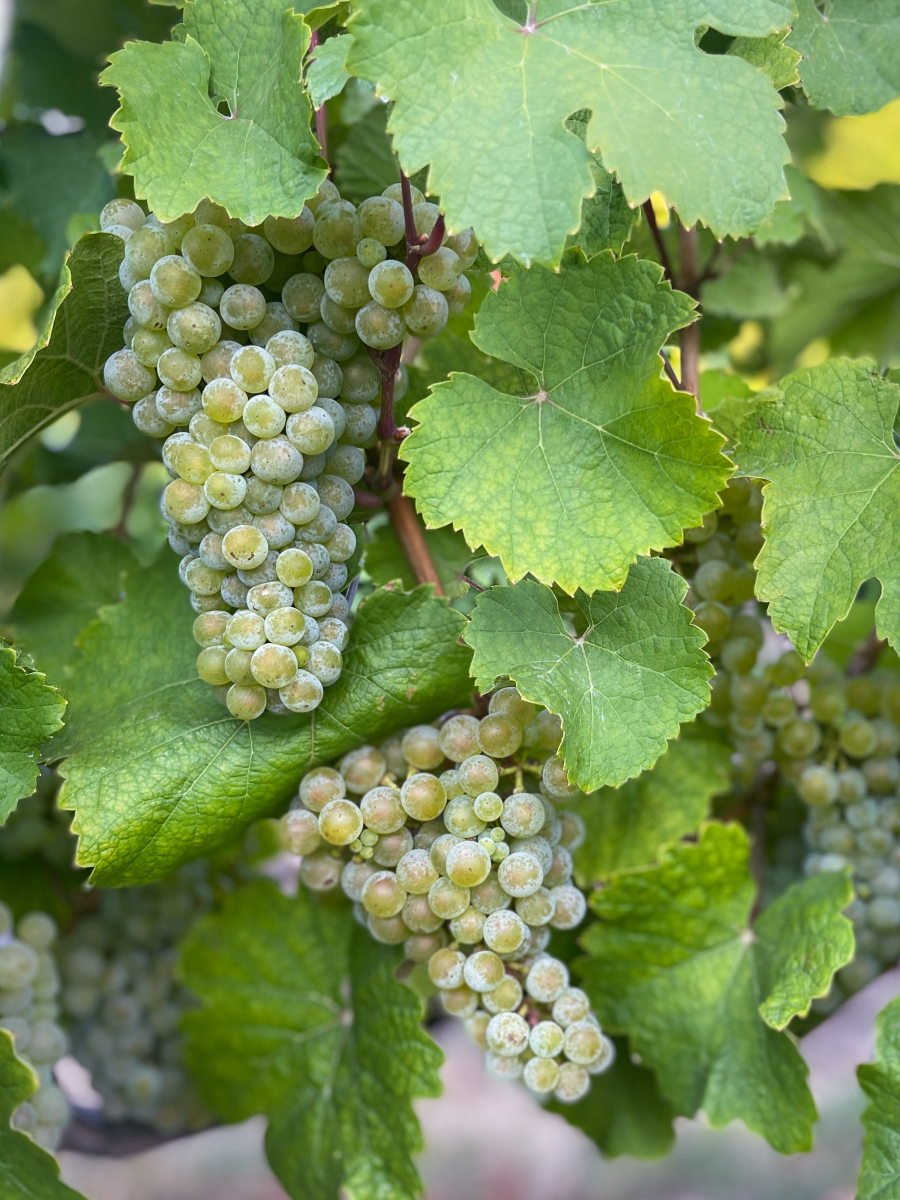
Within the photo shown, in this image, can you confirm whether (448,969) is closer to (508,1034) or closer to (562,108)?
(508,1034)

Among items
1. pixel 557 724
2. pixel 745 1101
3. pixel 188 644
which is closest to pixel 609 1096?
pixel 745 1101

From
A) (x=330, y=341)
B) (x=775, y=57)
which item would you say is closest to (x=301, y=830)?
(x=330, y=341)

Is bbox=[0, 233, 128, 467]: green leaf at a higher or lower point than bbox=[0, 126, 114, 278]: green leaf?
higher

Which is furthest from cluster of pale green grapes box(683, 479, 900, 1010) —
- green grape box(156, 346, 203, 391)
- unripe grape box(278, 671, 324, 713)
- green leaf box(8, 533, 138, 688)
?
green leaf box(8, 533, 138, 688)

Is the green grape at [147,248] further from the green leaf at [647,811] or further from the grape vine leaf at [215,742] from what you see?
the green leaf at [647,811]

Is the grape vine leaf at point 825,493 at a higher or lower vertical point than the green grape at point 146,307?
higher

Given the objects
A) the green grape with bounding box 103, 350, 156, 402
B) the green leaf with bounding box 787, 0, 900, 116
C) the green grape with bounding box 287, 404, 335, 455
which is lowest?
the green grape with bounding box 103, 350, 156, 402

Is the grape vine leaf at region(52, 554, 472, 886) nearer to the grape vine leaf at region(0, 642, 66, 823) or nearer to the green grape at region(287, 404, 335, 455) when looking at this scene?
the grape vine leaf at region(0, 642, 66, 823)

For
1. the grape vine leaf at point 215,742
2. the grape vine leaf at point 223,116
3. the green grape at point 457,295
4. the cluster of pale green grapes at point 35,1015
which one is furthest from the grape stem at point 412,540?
the cluster of pale green grapes at point 35,1015
